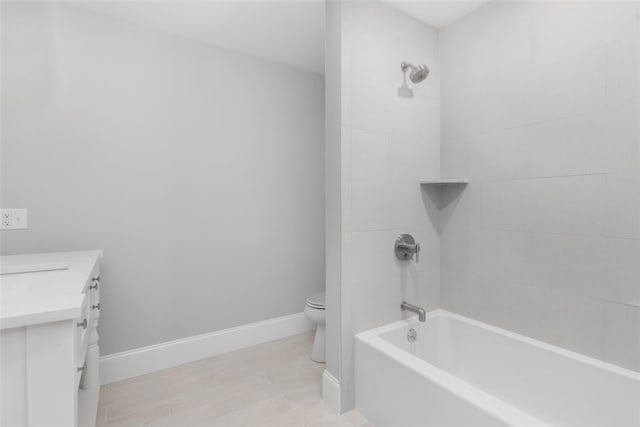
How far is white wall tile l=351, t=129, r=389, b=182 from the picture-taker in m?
1.67

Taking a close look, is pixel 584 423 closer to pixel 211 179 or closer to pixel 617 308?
pixel 617 308

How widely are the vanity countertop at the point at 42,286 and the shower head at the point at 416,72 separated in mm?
1821

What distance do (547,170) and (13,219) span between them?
9.22 ft

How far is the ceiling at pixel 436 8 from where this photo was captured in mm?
1788

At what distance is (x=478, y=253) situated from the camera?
1.84 metres

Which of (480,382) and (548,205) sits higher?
(548,205)

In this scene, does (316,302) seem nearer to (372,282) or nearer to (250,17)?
(372,282)

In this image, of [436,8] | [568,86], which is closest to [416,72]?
[436,8]

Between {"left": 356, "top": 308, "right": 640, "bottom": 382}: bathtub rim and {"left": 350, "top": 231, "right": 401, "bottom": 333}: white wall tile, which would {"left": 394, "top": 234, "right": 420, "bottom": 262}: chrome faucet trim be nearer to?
{"left": 350, "top": 231, "right": 401, "bottom": 333}: white wall tile

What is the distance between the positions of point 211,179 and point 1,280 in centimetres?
128

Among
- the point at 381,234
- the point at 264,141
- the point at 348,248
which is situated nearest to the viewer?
the point at 348,248

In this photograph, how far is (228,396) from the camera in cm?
179

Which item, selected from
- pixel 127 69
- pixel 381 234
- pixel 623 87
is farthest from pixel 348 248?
pixel 127 69

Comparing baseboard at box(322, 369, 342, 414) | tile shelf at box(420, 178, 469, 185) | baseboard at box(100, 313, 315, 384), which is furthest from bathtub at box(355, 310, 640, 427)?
baseboard at box(100, 313, 315, 384)
